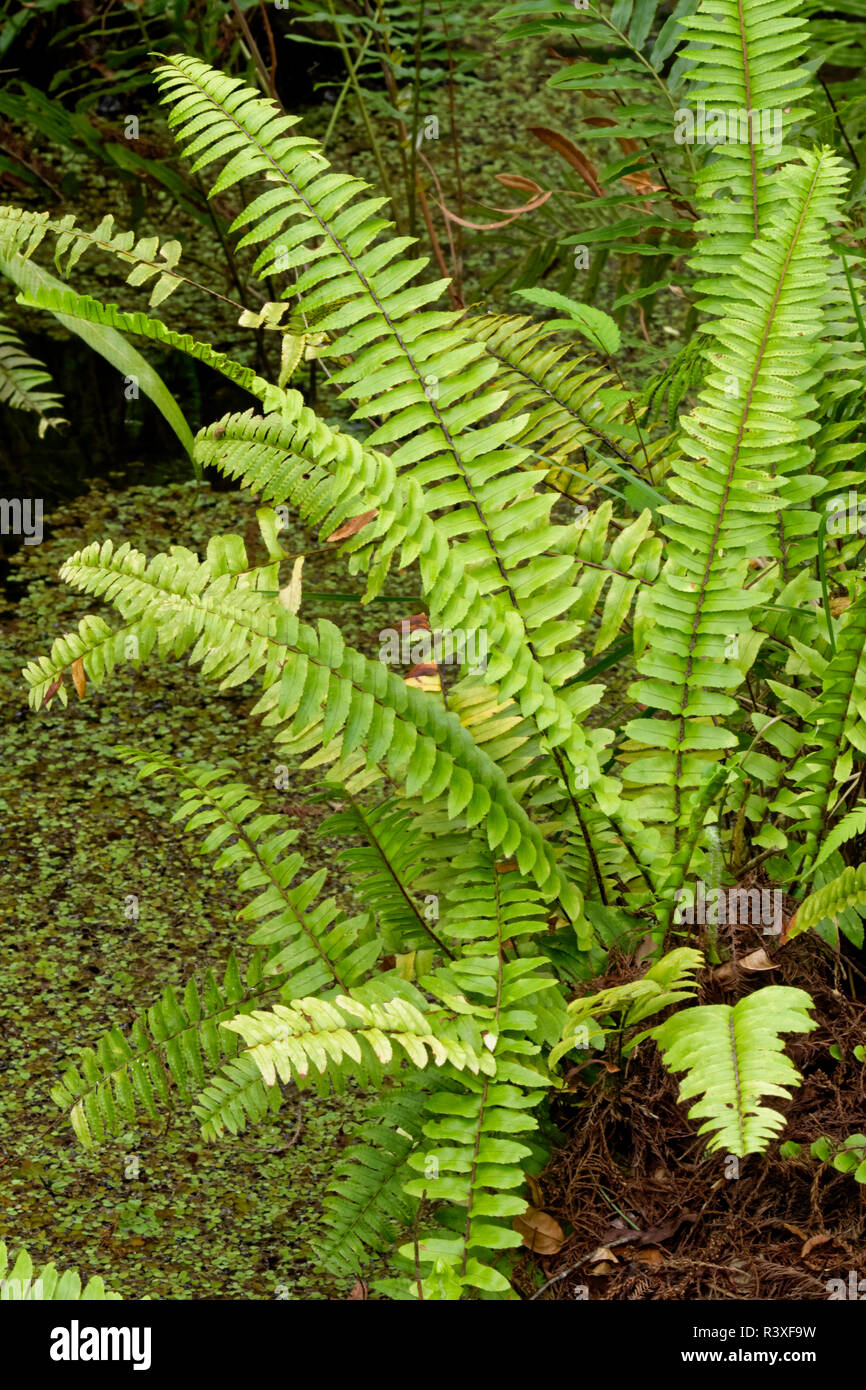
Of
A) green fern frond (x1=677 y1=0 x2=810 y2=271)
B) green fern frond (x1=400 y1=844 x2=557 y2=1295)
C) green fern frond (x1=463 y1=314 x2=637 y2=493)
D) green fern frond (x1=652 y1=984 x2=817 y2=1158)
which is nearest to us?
green fern frond (x1=652 y1=984 x2=817 y2=1158)

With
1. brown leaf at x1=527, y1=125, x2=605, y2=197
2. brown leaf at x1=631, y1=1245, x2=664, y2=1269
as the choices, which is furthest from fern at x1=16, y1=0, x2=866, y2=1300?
brown leaf at x1=527, y1=125, x2=605, y2=197

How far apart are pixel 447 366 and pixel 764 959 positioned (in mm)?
605

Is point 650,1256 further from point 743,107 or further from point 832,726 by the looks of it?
point 743,107

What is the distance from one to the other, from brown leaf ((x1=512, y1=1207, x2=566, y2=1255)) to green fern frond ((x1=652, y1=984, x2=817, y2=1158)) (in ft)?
0.65

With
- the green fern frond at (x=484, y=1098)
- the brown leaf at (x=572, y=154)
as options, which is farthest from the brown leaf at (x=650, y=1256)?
the brown leaf at (x=572, y=154)

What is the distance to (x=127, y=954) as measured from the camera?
5.56ft

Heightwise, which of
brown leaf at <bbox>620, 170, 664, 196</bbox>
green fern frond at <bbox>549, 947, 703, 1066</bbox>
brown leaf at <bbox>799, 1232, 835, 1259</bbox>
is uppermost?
brown leaf at <bbox>620, 170, 664, 196</bbox>

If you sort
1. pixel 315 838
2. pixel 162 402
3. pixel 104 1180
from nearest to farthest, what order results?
pixel 104 1180 → pixel 162 402 → pixel 315 838

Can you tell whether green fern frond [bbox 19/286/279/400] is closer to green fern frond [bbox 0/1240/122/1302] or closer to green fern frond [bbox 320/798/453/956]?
green fern frond [bbox 320/798/453/956]

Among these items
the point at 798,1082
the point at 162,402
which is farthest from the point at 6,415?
the point at 798,1082

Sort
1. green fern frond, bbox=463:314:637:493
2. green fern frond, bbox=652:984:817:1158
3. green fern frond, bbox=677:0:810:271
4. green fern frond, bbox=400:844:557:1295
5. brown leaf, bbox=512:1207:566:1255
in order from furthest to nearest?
green fern frond, bbox=463:314:637:493, green fern frond, bbox=677:0:810:271, brown leaf, bbox=512:1207:566:1255, green fern frond, bbox=400:844:557:1295, green fern frond, bbox=652:984:817:1158

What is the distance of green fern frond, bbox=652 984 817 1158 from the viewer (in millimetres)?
1019

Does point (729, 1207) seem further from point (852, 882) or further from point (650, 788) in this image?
point (650, 788)

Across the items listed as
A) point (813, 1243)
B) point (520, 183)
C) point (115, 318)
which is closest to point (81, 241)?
point (115, 318)
